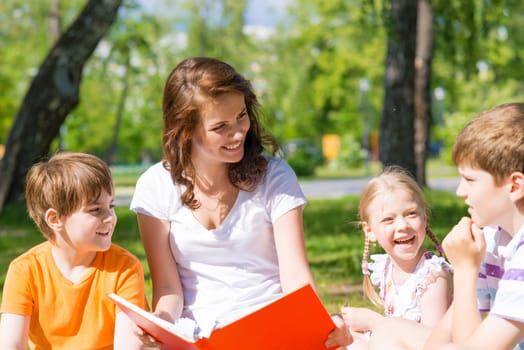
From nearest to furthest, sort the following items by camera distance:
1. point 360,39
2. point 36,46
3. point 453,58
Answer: point 453,58 < point 36,46 < point 360,39

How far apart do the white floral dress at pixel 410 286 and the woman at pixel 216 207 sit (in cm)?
37

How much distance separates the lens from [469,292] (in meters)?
2.43

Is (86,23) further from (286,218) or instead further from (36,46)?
(36,46)

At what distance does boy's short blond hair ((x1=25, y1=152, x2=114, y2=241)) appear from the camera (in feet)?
10.2

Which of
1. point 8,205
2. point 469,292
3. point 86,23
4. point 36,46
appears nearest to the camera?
point 469,292

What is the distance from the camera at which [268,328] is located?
2.70m

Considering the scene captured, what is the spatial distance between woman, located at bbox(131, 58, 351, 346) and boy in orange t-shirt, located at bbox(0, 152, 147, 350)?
223 mm

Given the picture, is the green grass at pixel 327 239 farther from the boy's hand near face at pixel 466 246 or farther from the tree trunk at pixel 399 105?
the boy's hand near face at pixel 466 246

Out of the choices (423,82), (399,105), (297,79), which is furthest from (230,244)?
(297,79)

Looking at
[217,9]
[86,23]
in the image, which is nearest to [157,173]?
[86,23]

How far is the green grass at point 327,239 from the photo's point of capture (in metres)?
5.49

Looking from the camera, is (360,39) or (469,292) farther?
(360,39)

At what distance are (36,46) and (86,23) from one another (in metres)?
20.4

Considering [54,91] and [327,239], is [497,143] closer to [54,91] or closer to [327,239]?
[327,239]
